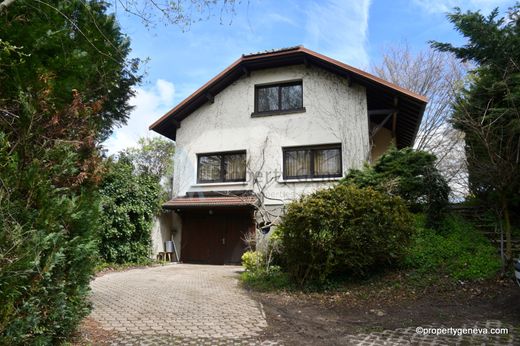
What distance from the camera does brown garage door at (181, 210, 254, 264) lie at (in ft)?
51.1

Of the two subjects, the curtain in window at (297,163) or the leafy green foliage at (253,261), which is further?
the curtain in window at (297,163)

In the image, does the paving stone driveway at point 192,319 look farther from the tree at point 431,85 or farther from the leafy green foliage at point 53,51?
the tree at point 431,85

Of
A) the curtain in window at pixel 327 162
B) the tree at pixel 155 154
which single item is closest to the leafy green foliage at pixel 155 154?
the tree at pixel 155 154

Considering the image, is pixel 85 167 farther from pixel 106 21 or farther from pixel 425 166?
pixel 425 166

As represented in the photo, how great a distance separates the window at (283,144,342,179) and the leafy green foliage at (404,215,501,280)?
4.99m

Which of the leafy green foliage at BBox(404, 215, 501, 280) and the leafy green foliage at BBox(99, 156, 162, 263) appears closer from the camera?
the leafy green foliage at BBox(404, 215, 501, 280)

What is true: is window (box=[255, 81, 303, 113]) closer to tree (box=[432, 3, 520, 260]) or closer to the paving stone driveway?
tree (box=[432, 3, 520, 260])

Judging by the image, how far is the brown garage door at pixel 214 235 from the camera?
15.6 metres

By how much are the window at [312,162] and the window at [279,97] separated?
191 cm

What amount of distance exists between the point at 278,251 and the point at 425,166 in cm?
488

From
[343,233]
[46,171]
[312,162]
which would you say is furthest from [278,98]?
[46,171]

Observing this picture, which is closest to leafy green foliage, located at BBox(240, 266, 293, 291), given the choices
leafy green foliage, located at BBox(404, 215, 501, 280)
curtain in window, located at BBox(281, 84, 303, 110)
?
leafy green foliage, located at BBox(404, 215, 501, 280)

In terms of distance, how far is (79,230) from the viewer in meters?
4.53

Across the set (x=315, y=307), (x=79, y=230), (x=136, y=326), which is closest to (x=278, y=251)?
(x=315, y=307)
